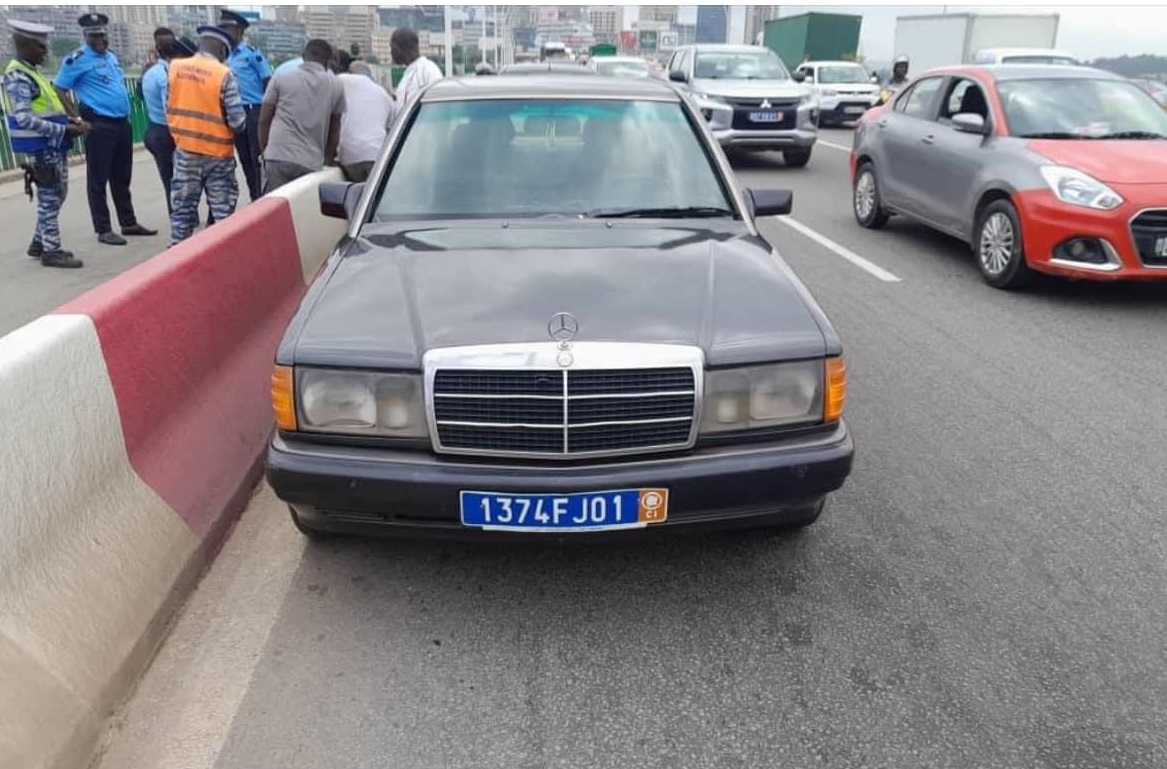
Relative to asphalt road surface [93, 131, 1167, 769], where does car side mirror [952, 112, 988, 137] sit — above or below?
above

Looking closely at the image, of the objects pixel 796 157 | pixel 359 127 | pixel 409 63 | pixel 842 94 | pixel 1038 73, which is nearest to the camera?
pixel 1038 73

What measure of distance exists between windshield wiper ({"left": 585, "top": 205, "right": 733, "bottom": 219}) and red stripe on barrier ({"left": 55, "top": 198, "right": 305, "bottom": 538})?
1667 mm

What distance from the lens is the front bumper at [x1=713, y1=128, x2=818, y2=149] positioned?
1423 centimetres

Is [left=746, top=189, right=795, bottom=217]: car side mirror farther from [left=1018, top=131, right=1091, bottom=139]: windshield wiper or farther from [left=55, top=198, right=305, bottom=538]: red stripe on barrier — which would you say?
[left=1018, top=131, right=1091, bottom=139]: windshield wiper

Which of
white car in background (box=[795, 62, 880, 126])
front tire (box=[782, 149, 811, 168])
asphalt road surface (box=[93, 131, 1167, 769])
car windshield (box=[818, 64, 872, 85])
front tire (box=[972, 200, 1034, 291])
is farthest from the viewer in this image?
car windshield (box=[818, 64, 872, 85])

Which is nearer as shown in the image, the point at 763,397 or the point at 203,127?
the point at 763,397

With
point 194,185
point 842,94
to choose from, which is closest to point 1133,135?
point 194,185

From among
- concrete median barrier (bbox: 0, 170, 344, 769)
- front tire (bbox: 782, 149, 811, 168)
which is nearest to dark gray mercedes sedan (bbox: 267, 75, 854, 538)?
concrete median barrier (bbox: 0, 170, 344, 769)

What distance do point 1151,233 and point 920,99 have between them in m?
3.22

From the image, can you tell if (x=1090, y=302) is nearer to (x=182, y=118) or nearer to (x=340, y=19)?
(x=182, y=118)

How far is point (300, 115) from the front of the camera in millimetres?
7285

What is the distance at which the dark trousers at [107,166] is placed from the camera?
8320 millimetres

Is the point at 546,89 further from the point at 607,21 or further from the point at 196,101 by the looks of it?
the point at 607,21

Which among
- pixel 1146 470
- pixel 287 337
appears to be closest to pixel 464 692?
pixel 287 337
